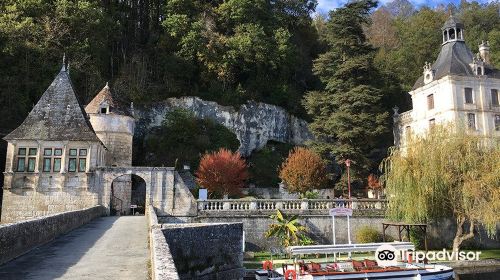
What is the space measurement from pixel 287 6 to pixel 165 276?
42354mm

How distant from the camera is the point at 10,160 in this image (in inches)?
947

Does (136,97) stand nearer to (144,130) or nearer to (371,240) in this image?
(144,130)

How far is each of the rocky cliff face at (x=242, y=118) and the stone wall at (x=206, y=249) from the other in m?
21.2

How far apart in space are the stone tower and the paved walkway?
13793 mm

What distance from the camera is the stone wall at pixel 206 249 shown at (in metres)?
12.2

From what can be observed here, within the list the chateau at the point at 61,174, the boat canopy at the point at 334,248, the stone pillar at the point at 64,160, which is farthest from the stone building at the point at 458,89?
the stone pillar at the point at 64,160

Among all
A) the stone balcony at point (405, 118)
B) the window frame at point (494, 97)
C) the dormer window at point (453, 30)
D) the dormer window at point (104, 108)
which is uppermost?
the dormer window at point (453, 30)

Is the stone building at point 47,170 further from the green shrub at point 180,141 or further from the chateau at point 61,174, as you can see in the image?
the green shrub at point 180,141

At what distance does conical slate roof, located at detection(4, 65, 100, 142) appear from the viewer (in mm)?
24391

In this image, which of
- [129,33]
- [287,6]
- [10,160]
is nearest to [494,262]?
[10,160]

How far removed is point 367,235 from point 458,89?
678 inches

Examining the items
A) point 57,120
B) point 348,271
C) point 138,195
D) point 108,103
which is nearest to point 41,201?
point 57,120

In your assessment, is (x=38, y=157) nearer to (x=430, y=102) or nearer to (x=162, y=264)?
(x=162, y=264)

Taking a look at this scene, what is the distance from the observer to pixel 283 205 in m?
23.3
